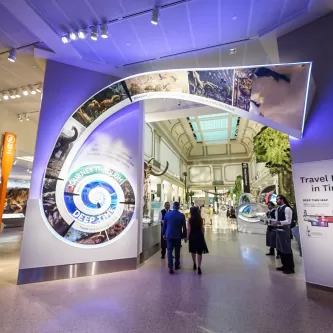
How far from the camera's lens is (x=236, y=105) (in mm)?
3676

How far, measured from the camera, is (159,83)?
4043 mm

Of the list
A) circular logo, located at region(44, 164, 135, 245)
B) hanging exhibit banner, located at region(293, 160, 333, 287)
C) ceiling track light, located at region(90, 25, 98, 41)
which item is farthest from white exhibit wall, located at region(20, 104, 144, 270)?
hanging exhibit banner, located at region(293, 160, 333, 287)

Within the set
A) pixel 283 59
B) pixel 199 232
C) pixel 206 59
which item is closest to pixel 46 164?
pixel 199 232

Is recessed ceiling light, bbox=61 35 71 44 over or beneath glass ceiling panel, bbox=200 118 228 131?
beneath

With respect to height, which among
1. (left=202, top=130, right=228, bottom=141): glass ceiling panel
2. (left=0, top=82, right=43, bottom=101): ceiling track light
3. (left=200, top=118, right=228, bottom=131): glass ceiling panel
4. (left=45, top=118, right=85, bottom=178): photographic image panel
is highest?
(left=202, top=130, right=228, bottom=141): glass ceiling panel

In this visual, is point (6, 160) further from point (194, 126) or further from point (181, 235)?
point (194, 126)

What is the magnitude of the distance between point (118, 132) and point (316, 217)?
394cm

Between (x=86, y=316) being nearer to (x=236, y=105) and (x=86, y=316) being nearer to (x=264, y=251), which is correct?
(x=236, y=105)

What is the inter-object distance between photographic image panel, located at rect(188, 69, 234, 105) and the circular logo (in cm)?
232

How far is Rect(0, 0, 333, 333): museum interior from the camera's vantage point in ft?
8.67

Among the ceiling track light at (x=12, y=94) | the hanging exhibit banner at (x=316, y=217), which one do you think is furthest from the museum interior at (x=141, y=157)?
the ceiling track light at (x=12, y=94)

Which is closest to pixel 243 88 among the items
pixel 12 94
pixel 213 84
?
pixel 213 84

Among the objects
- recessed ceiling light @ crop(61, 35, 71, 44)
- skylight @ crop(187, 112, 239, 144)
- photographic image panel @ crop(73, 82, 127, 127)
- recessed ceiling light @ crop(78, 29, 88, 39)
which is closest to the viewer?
recessed ceiling light @ crop(78, 29, 88, 39)

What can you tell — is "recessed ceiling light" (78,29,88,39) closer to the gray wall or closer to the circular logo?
the circular logo
